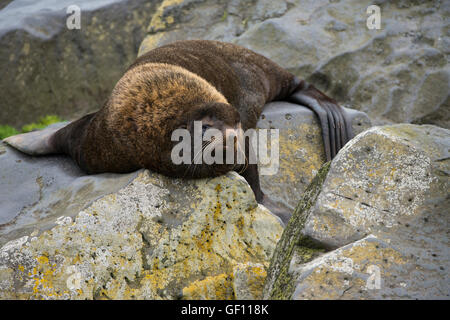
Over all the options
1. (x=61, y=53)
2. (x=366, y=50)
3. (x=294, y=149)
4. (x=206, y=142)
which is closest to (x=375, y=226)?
(x=206, y=142)

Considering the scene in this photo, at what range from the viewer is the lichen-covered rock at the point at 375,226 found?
242 cm

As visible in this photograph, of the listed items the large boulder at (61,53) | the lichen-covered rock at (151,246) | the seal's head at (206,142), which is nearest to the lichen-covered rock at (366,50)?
the large boulder at (61,53)

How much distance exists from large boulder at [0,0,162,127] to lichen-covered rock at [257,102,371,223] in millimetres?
3983

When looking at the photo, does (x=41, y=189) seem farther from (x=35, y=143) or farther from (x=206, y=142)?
(x=206, y=142)

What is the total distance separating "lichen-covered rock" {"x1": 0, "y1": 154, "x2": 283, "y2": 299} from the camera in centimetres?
306

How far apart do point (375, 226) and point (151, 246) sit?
138 cm

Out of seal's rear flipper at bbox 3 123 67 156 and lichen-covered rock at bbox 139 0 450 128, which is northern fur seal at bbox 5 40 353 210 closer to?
seal's rear flipper at bbox 3 123 67 156

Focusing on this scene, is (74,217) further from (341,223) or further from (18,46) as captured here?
(18,46)

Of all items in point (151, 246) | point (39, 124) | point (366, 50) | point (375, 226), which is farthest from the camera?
point (39, 124)

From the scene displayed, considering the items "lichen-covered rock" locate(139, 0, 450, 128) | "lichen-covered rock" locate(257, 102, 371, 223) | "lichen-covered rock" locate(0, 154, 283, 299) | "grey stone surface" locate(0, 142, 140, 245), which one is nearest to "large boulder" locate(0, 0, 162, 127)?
"lichen-covered rock" locate(139, 0, 450, 128)

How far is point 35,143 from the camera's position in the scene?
5074mm

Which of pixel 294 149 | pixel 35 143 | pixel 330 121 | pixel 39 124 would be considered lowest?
pixel 39 124
